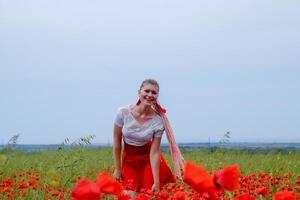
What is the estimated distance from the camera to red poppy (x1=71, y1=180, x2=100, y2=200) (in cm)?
131

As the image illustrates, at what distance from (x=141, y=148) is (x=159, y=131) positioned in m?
0.33

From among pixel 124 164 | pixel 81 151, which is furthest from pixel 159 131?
pixel 81 151

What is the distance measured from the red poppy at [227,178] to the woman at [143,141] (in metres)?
3.91

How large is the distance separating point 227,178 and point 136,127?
4.15 m

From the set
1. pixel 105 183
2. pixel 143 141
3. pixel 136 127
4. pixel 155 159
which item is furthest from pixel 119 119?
pixel 105 183

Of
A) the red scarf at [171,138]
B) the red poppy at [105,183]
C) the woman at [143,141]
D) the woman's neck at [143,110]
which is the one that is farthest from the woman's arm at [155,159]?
the red poppy at [105,183]

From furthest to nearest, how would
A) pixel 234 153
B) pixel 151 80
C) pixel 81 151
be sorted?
pixel 234 153, pixel 151 80, pixel 81 151

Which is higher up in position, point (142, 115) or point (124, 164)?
point (142, 115)

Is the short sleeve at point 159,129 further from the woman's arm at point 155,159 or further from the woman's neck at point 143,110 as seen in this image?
the woman's neck at point 143,110

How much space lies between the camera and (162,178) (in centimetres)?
572

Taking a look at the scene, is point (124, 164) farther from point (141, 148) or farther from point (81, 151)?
point (81, 151)

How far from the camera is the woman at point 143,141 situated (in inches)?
213

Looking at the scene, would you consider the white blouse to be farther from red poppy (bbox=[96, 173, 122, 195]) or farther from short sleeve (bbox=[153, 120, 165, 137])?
red poppy (bbox=[96, 173, 122, 195])

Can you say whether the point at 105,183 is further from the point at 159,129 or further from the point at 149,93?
the point at 159,129
